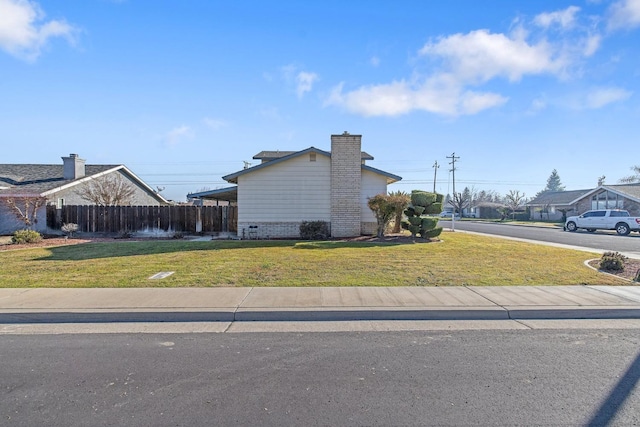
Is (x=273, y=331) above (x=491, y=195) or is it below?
below

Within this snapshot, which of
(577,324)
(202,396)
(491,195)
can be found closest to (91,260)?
(202,396)

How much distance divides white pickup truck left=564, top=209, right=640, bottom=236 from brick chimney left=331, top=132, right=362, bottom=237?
21027mm

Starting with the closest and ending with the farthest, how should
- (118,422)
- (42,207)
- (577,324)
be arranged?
(118,422) → (577,324) → (42,207)

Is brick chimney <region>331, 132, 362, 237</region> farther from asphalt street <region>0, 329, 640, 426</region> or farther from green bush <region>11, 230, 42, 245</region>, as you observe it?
green bush <region>11, 230, 42, 245</region>

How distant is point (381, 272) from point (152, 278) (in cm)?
530

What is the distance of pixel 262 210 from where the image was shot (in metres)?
17.3

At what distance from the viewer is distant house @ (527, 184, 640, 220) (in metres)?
36.4

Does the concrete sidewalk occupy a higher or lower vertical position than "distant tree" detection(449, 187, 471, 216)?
lower

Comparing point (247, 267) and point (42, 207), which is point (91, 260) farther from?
point (42, 207)

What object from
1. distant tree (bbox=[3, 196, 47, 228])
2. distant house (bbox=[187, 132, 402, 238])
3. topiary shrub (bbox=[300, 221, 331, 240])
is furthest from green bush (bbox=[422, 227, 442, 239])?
distant tree (bbox=[3, 196, 47, 228])

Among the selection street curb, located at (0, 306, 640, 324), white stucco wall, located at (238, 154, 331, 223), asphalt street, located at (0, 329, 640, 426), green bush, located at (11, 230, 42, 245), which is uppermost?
white stucco wall, located at (238, 154, 331, 223)

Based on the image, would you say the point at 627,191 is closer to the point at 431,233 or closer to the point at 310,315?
the point at 431,233

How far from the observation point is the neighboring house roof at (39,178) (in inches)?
818

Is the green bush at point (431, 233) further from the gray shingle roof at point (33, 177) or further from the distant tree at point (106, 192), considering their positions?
the gray shingle roof at point (33, 177)
